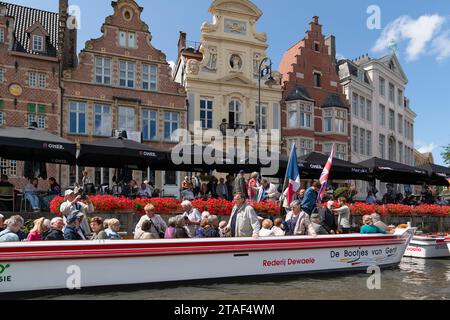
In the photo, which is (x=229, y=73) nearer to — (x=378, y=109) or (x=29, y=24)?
(x=29, y=24)

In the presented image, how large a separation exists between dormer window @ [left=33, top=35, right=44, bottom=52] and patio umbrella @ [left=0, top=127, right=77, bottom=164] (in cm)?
1175

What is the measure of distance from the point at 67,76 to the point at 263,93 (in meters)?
11.6

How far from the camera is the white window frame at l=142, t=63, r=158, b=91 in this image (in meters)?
26.1

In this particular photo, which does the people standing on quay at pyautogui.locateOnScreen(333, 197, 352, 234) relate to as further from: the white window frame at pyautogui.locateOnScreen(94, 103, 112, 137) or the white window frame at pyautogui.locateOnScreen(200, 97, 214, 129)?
the white window frame at pyautogui.locateOnScreen(94, 103, 112, 137)

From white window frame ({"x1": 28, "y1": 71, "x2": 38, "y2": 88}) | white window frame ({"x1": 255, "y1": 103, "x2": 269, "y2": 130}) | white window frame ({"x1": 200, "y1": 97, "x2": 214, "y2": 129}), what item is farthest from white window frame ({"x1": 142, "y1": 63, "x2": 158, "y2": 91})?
white window frame ({"x1": 255, "y1": 103, "x2": 269, "y2": 130})

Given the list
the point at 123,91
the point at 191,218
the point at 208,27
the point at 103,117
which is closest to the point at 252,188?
the point at 191,218

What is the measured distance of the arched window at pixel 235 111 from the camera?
2783 cm

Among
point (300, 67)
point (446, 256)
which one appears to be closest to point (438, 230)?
point (446, 256)

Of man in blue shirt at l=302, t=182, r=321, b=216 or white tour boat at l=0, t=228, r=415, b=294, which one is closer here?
white tour boat at l=0, t=228, r=415, b=294

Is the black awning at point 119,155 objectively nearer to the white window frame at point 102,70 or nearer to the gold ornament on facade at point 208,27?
the white window frame at point 102,70

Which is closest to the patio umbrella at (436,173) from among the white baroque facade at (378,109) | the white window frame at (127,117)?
the white baroque facade at (378,109)

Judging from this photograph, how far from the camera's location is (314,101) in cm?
3119

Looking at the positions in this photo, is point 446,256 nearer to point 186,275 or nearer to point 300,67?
point 186,275

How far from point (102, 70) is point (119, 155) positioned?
1218 cm
